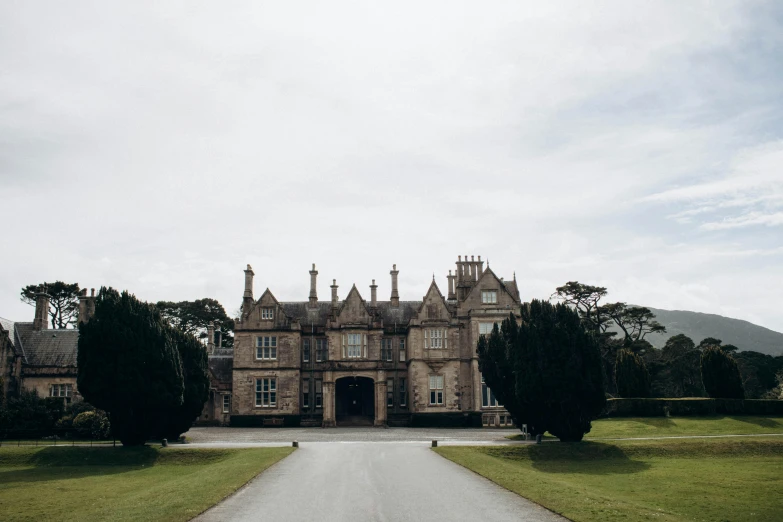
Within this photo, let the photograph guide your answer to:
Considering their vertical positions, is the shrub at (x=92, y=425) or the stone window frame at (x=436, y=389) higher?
the stone window frame at (x=436, y=389)

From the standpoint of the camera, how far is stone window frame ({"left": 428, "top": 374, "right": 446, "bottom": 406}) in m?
55.5

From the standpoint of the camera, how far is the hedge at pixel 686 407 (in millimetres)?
47750

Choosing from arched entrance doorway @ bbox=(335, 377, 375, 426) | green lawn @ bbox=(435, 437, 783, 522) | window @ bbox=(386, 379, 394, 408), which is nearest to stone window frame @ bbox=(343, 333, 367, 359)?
arched entrance doorway @ bbox=(335, 377, 375, 426)

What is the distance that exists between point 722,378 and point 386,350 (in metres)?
27.5

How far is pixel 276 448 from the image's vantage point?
3161cm

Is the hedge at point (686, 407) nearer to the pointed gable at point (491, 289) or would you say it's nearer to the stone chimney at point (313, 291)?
the pointed gable at point (491, 289)

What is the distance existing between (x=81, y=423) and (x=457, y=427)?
28.1 m

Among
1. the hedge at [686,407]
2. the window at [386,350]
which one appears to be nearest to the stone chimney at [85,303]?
the window at [386,350]

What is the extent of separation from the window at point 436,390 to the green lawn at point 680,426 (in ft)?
45.6

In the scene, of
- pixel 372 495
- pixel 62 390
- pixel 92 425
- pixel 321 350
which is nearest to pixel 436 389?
pixel 321 350

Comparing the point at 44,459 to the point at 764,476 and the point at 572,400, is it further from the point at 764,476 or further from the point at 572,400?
the point at 764,476

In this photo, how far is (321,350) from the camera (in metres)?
59.2

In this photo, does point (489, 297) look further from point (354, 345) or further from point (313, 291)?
point (313, 291)

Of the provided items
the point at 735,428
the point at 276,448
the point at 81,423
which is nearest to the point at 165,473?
the point at 276,448
